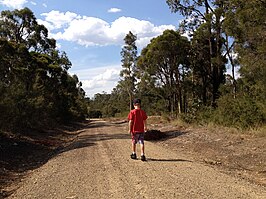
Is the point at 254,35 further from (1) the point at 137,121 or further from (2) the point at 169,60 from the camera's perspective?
(2) the point at 169,60

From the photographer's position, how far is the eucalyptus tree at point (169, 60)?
3700 centimetres

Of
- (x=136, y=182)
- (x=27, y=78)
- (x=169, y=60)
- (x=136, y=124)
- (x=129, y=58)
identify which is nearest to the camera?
(x=136, y=182)

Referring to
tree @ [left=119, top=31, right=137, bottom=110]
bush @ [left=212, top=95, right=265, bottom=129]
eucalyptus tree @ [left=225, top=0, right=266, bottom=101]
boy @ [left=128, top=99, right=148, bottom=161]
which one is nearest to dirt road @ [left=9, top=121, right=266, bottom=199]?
boy @ [left=128, top=99, right=148, bottom=161]

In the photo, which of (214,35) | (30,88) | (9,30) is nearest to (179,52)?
(214,35)

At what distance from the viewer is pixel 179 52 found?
3775cm

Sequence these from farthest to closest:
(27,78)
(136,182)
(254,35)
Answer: (27,78) → (254,35) → (136,182)

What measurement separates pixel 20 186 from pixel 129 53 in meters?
54.7

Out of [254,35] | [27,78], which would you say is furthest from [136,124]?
[27,78]

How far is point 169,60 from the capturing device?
39188mm

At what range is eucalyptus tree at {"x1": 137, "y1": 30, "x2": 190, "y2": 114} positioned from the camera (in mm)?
37000

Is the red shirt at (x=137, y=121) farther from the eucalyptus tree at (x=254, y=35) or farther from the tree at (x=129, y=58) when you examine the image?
the tree at (x=129, y=58)

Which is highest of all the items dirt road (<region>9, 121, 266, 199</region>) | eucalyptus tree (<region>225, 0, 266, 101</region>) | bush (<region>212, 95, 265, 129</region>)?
eucalyptus tree (<region>225, 0, 266, 101</region>)

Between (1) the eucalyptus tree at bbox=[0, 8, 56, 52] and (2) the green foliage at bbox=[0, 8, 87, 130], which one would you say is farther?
(1) the eucalyptus tree at bbox=[0, 8, 56, 52]

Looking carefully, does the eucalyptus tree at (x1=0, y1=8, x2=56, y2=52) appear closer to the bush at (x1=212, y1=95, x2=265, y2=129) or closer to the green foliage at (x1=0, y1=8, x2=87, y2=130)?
the green foliage at (x1=0, y1=8, x2=87, y2=130)
